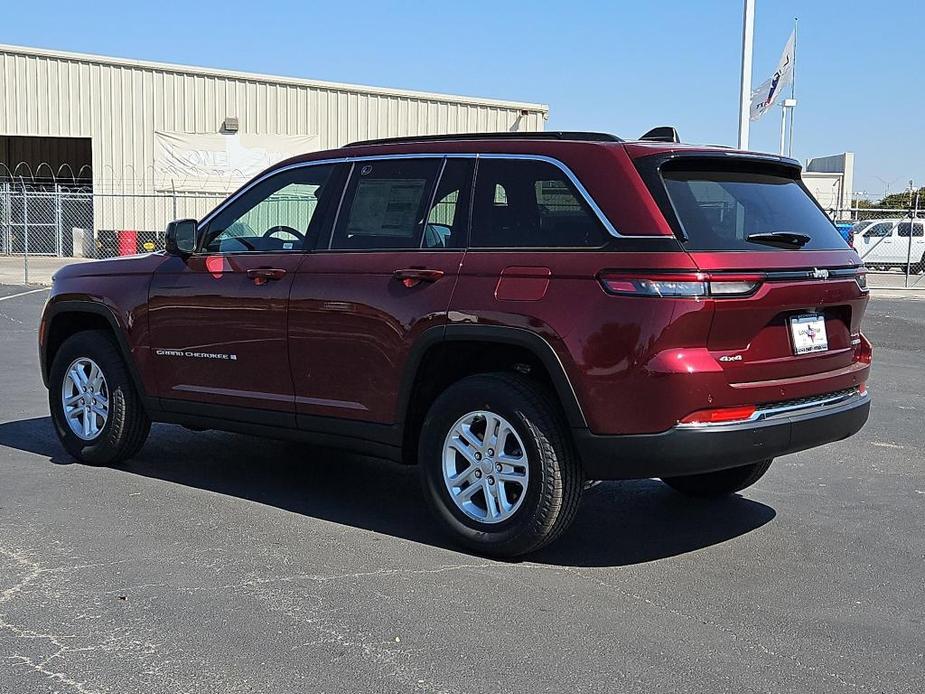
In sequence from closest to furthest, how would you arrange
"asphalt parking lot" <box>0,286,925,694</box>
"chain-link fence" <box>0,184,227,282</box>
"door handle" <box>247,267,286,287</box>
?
1. "asphalt parking lot" <box>0,286,925,694</box>
2. "door handle" <box>247,267,286,287</box>
3. "chain-link fence" <box>0,184,227,282</box>

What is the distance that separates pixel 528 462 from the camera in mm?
4695

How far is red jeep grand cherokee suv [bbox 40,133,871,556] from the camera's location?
4.43m

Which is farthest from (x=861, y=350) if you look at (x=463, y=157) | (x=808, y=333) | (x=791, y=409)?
(x=463, y=157)

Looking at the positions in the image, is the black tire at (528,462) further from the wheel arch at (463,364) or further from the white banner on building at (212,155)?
the white banner on building at (212,155)

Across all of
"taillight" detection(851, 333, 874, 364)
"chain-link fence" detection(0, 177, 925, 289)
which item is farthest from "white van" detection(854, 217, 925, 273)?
"taillight" detection(851, 333, 874, 364)

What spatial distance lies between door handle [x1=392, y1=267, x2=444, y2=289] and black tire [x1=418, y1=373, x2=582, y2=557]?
506mm

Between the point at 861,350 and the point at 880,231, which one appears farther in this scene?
the point at 880,231

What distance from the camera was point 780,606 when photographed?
14.2ft

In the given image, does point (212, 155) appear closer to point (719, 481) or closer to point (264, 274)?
point (264, 274)

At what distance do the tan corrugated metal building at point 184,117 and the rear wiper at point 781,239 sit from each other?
94.1 ft

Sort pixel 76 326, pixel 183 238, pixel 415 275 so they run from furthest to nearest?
1. pixel 76 326
2. pixel 183 238
3. pixel 415 275

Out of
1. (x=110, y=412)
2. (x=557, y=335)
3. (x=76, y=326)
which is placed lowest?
(x=110, y=412)

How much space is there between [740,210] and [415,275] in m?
1.53

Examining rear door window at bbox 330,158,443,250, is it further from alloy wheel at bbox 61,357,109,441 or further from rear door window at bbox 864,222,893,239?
rear door window at bbox 864,222,893,239
